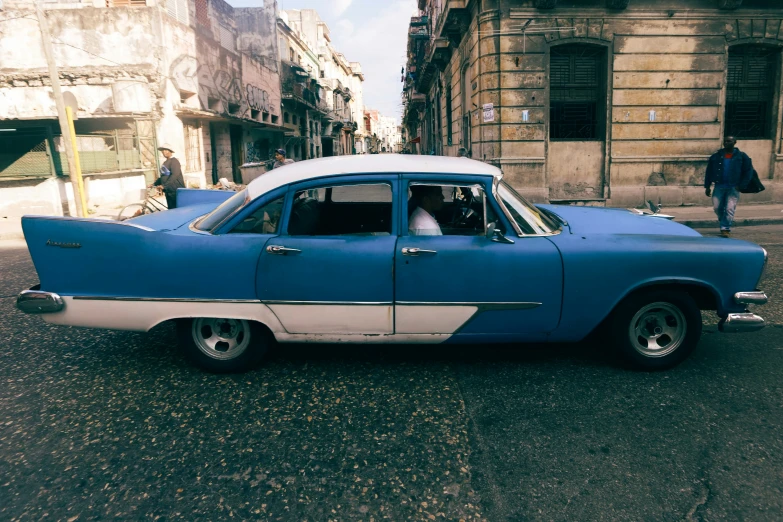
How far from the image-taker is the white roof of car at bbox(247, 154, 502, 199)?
371cm

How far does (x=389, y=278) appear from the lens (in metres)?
3.53

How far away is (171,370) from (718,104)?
16.0 m

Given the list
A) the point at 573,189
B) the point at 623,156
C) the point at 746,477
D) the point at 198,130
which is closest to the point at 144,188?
the point at 198,130

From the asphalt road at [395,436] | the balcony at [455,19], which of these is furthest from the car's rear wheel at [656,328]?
the balcony at [455,19]

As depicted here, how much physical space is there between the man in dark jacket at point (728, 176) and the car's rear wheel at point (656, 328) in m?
7.01

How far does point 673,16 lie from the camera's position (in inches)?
567

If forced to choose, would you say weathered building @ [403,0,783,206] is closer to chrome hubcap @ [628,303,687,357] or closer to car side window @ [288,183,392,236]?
car side window @ [288,183,392,236]

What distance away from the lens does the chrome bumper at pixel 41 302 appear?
11.8 ft

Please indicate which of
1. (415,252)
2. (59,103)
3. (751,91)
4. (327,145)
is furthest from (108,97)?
(327,145)

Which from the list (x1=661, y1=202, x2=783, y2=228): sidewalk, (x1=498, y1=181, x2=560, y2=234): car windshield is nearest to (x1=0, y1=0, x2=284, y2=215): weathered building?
(x1=498, y1=181, x2=560, y2=234): car windshield

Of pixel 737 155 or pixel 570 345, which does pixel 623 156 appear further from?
pixel 570 345

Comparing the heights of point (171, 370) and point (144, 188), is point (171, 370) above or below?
below

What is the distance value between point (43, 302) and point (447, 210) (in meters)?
2.89

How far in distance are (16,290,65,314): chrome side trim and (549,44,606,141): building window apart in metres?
13.9
